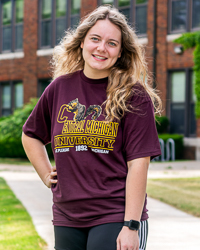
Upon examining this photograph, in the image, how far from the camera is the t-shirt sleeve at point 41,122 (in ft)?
8.75

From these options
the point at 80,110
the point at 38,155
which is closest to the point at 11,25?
the point at 38,155

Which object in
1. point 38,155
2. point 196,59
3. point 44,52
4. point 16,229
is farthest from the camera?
point 44,52

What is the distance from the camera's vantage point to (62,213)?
2.41 m

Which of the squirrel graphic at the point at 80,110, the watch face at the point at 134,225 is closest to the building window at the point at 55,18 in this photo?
the squirrel graphic at the point at 80,110

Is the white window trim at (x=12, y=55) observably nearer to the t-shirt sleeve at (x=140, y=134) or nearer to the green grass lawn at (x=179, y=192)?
the green grass lawn at (x=179, y=192)

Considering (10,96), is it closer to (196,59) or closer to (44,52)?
(44,52)

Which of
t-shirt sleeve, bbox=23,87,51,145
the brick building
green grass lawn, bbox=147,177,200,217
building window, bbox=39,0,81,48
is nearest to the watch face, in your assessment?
t-shirt sleeve, bbox=23,87,51,145

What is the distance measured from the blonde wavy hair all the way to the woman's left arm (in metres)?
0.26

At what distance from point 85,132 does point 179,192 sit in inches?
267

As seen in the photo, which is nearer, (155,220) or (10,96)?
(155,220)

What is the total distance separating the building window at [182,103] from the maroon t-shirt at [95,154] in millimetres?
15802

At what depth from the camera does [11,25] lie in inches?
934

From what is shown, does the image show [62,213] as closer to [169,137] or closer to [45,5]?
[169,137]

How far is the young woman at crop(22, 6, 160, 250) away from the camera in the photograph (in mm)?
2289
